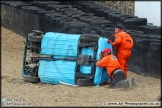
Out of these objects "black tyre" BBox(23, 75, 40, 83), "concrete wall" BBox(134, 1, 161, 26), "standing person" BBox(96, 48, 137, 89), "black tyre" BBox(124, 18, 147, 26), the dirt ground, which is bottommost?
the dirt ground

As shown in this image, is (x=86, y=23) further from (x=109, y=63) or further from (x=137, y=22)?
(x=109, y=63)

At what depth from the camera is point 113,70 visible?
1273 cm

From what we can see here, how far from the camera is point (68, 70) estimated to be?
13109 mm

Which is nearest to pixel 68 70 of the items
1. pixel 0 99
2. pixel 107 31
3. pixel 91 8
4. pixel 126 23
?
pixel 0 99

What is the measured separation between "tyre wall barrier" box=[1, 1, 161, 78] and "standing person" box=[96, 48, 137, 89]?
55.3 inches

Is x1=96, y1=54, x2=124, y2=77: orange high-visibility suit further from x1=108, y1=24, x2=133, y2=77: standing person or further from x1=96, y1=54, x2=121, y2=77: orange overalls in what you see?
x1=108, y1=24, x2=133, y2=77: standing person

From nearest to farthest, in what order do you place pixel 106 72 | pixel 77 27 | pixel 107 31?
pixel 106 72 < pixel 107 31 < pixel 77 27

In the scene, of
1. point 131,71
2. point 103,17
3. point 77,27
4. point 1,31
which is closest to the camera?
point 131,71

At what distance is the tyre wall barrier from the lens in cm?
1429

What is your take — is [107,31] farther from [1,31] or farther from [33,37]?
[1,31]

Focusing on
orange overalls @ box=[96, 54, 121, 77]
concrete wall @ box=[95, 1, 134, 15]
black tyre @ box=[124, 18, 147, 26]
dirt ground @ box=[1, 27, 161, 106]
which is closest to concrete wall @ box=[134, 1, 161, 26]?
concrete wall @ box=[95, 1, 134, 15]

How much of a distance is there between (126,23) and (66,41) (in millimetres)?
5108

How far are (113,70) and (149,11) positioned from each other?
6704mm

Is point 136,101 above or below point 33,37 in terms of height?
below
